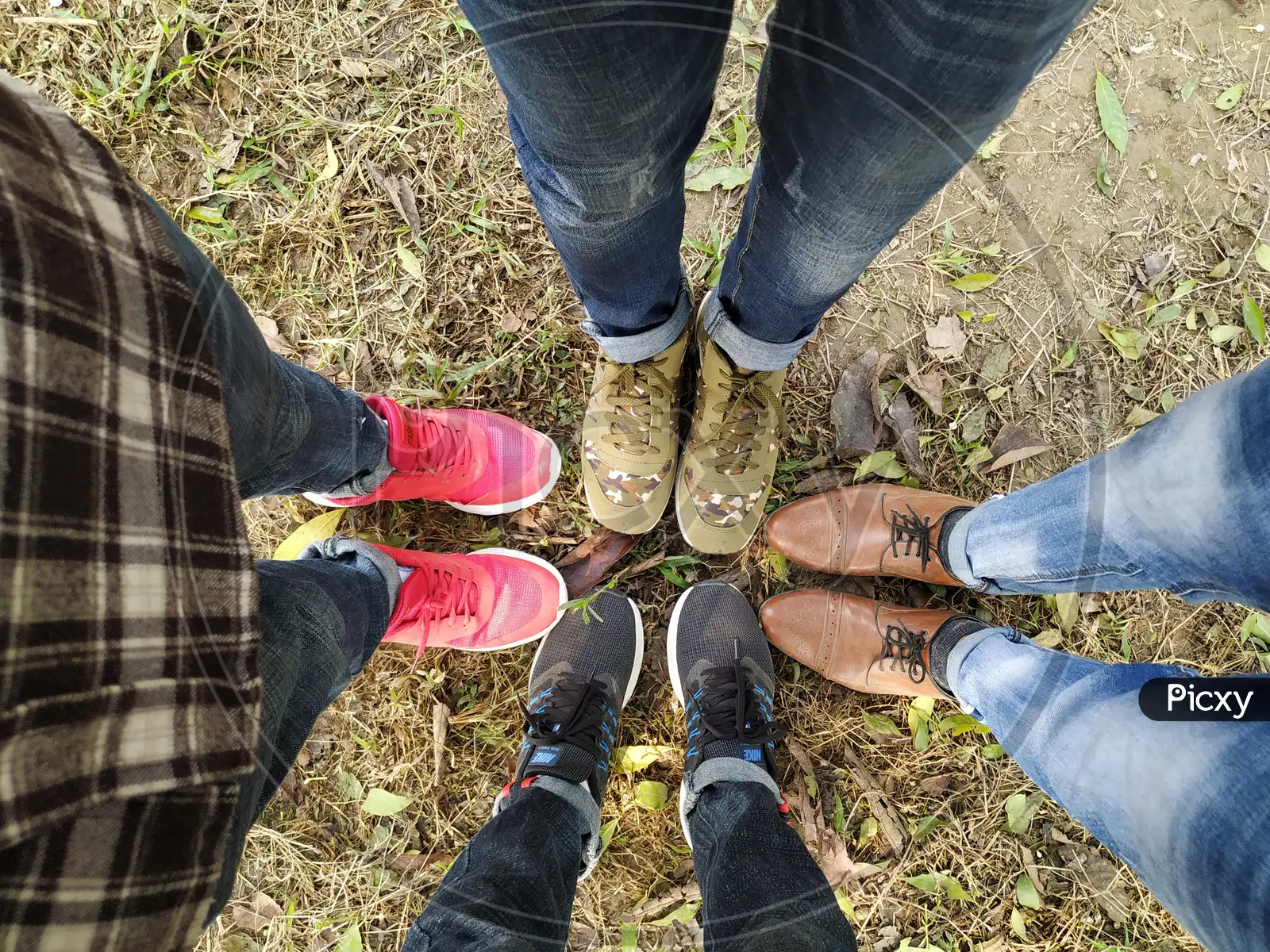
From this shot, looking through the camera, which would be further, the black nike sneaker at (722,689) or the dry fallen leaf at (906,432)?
the dry fallen leaf at (906,432)

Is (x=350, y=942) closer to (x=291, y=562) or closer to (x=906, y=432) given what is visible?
(x=291, y=562)

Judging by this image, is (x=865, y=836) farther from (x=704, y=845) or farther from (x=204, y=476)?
(x=204, y=476)

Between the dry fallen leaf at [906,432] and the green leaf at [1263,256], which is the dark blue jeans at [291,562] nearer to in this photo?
the dry fallen leaf at [906,432]

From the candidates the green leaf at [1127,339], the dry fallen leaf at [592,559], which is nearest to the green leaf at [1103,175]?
the green leaf at [1127,339]

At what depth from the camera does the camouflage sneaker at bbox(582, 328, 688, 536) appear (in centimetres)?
149

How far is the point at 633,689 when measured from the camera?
67.0 inches

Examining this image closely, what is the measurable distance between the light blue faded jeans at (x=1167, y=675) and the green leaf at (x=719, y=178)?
3.47ft

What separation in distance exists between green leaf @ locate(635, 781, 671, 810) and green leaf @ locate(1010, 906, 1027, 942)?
90 centimetres

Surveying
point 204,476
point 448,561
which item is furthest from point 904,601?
point 204,476

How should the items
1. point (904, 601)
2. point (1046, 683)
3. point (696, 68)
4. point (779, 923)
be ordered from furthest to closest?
point (904, 601) → point (1046, 683) → point (779, 923) → point (696, 68)

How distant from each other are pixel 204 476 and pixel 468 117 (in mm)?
1461

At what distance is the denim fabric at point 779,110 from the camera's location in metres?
0.64

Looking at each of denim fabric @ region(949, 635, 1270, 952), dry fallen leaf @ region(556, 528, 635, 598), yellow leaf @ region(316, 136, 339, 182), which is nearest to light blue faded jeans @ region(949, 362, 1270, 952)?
denim fabric @ region(949, 635, 1270, 952)

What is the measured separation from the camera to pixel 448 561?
1590 mm
